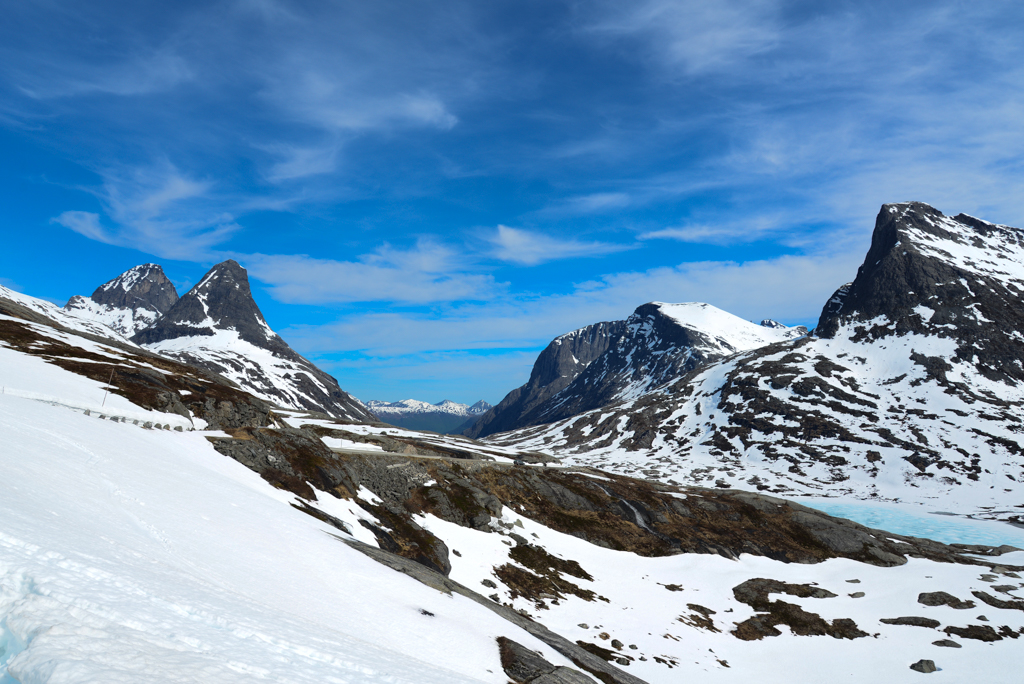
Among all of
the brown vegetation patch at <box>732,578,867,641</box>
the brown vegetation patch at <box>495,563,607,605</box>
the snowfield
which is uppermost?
the snowfield

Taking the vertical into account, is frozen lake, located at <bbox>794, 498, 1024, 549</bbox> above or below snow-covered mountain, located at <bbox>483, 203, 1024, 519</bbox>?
below

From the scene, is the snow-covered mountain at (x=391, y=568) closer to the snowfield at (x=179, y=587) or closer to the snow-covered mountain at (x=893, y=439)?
the snowfield at (x=179, y=587)

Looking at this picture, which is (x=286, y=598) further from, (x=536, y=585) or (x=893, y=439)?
(x=893, y=439)

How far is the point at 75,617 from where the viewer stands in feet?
26.8

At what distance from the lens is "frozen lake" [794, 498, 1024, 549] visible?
90.4 meters

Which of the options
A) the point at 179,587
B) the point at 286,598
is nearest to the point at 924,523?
the point at 286,598

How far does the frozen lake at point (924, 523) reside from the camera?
90375 millimetres

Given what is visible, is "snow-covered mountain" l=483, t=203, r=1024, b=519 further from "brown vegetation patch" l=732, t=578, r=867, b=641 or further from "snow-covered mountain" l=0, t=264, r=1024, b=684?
"brown vegetation patch" l=732, t=578, r=867, b=641

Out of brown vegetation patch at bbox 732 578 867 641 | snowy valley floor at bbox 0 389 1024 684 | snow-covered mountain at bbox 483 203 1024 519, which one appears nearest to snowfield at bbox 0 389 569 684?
snowy valley floor at bbox 0 389 1024 684

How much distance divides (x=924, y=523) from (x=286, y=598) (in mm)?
131886

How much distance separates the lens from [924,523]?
104 metres

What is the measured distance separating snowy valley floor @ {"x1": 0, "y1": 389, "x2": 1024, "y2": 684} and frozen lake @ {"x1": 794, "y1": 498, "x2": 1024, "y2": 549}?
161 feet

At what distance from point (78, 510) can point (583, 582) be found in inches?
1542

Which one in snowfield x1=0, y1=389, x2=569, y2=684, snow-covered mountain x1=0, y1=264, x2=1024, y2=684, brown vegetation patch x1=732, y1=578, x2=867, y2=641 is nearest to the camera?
snowfield x1=0, y1=389, x2=569, y2=684
